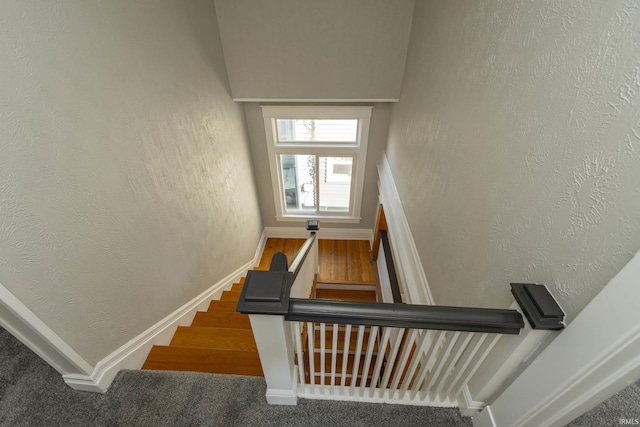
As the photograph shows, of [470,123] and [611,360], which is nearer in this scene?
[611,360]

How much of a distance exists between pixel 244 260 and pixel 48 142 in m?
3.02

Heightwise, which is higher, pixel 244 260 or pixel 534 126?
pixel 534 126

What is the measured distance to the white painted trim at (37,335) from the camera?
0.99 m

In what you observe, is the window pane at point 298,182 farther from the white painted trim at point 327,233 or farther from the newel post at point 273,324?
the newel post at point 273,324

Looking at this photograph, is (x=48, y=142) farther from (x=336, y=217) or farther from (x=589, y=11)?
(x=336, y=217)

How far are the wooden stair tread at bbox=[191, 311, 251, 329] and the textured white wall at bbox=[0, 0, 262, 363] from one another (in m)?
0.30

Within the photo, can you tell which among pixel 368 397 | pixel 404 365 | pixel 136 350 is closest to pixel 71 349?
pixel 136 350

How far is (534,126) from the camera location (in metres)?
0.88

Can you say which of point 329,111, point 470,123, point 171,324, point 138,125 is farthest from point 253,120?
point 470,123

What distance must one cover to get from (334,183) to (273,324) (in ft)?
12.1

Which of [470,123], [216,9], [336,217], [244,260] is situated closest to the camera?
[470,123]

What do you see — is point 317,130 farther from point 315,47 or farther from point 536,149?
point 536,149

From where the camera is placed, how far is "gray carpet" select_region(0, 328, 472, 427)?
130 cm

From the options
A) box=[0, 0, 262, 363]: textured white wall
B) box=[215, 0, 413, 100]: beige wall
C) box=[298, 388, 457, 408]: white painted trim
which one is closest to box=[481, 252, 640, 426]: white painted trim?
box=[298, 388, 457, 408]: white painted trim
